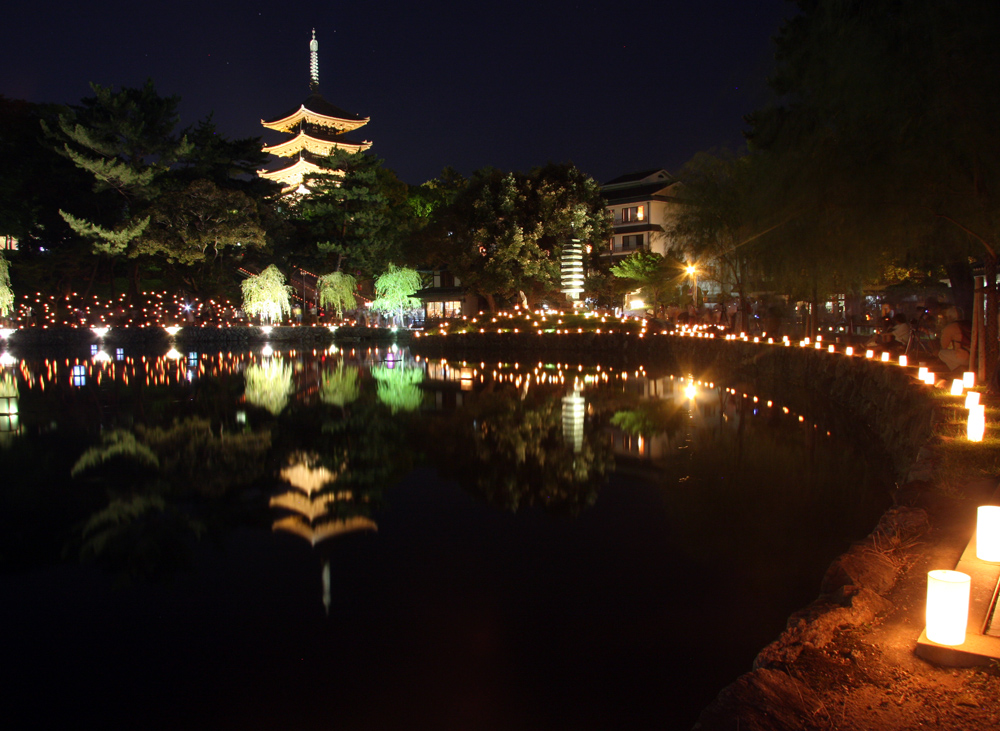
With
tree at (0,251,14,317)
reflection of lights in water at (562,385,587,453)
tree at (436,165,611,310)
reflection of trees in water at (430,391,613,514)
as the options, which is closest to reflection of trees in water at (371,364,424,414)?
reflection of trees in water at (430,391,613,514)

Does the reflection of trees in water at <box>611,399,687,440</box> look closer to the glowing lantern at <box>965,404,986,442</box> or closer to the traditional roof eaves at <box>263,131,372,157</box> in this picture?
the glowing lantern at <box>965,404,986,442</box>

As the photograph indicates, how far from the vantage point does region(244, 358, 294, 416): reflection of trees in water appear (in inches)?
505

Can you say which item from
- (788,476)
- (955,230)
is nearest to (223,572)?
(788,476)

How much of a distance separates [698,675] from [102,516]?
518cm

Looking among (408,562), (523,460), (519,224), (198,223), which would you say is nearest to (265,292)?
(198,223)

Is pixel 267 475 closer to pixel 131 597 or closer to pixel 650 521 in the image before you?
pixel 131 597

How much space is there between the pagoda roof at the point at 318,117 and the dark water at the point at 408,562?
39194 mm

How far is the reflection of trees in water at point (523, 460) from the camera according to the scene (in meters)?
6.84

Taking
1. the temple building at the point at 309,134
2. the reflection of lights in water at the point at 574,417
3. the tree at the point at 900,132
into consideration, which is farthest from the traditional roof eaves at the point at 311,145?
the tree at the point at 900,132

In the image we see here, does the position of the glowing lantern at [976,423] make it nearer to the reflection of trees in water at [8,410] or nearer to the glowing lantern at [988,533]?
the glowing lantern at [988,533]

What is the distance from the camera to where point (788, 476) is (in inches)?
284

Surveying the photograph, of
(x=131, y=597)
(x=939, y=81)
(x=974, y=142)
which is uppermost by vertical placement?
(x=939, y=81)

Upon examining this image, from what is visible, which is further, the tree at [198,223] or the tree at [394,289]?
the tree at [394,289]

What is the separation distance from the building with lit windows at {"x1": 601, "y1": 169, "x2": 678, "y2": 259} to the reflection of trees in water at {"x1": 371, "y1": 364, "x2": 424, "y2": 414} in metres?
21.2
